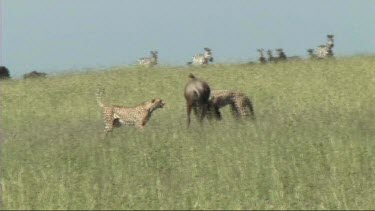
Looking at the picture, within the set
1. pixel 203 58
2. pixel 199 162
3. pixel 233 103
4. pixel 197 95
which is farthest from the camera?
pixel 203 58

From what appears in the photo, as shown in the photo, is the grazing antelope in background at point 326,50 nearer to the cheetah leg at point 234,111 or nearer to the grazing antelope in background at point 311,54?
the grazing antelope in background at point 311,54

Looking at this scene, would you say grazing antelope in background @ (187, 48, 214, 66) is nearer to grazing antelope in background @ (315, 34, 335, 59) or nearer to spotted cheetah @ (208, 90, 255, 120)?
grazing antelope in background @ (315, 34, 335, 59)

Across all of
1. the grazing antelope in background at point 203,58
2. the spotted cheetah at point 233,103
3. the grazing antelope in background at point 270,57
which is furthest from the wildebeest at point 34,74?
the spotted cheetah at point 233,103

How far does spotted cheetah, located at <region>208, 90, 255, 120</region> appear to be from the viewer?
56.8 feet

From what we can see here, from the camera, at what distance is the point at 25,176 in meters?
9.94

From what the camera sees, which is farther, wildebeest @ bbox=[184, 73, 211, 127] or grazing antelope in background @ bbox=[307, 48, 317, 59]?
grazing antelope in background @ bbox=[307, 48, 317, 59]

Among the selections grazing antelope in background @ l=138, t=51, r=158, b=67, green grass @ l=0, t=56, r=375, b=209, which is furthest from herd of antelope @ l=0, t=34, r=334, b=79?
green grass @ l=0, t=56, r=375, b=209

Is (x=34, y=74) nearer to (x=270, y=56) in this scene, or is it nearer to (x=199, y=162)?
(x=270, y=56)

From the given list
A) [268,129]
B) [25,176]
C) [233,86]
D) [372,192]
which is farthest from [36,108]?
[372,192]

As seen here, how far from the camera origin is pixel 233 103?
17922 millimetres

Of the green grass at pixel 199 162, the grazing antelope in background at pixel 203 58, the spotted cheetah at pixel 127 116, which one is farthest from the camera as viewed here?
the grazing antelope in background at pixel 203 58

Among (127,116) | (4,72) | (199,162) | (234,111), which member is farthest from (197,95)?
(4,72)

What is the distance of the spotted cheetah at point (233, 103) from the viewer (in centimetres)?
1731

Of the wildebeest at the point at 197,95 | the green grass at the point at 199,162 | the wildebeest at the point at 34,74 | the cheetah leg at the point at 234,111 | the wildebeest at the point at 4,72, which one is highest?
the wildebeest at the point at 4,72
